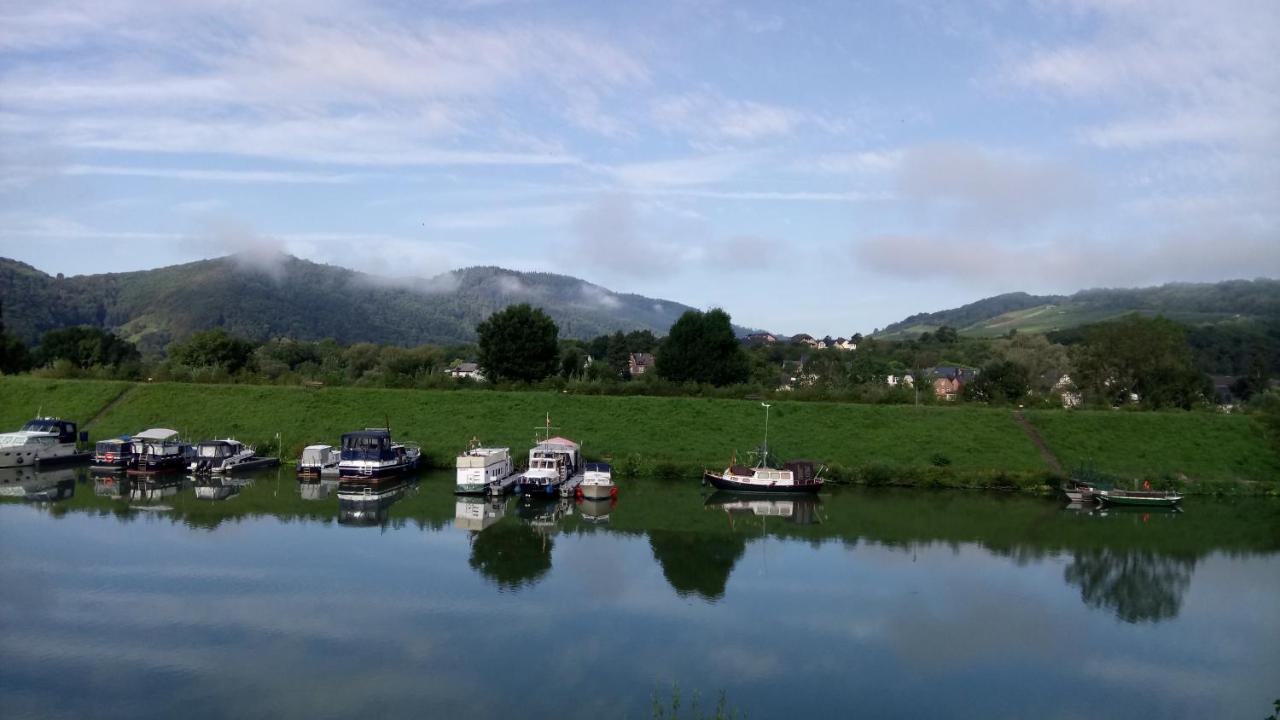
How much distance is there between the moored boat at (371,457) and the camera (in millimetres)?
43562


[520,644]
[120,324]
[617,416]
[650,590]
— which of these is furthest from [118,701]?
[120,324]

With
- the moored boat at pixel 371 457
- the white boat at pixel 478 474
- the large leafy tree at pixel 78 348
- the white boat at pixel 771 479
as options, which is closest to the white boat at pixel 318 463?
the moored boat at pixel 371 457

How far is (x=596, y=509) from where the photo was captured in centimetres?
3891

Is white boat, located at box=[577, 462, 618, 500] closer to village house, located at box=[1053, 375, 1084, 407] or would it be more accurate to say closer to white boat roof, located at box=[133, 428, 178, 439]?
white boat roof, located at box=[133, 428, 178, 439]

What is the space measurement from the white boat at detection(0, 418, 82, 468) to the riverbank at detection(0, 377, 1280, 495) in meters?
3.10

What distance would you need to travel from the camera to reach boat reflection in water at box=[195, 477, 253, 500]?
40031 mm

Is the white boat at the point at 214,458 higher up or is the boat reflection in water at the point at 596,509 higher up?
the white boat at the point at 214,458

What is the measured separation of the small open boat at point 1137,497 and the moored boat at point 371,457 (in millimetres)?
34696

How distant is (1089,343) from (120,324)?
649 feet

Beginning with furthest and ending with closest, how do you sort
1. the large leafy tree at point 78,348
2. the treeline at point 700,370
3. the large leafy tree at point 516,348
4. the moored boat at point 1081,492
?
1. the large leafy tree at point 78,348
2. the large leafy tree at point 516,348
3. the treeline at point 700,370
4. the moored boat at point 1081,492

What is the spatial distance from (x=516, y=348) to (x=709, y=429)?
18.9 meters

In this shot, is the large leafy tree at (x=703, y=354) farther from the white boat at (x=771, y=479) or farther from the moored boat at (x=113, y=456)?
the moored boat at (x=113, y=456)

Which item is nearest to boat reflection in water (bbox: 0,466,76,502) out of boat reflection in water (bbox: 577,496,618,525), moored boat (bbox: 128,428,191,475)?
moored boat (bbox: 128,428,191,475)

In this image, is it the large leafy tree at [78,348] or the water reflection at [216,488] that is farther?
the large leafy tree at [78,348]
